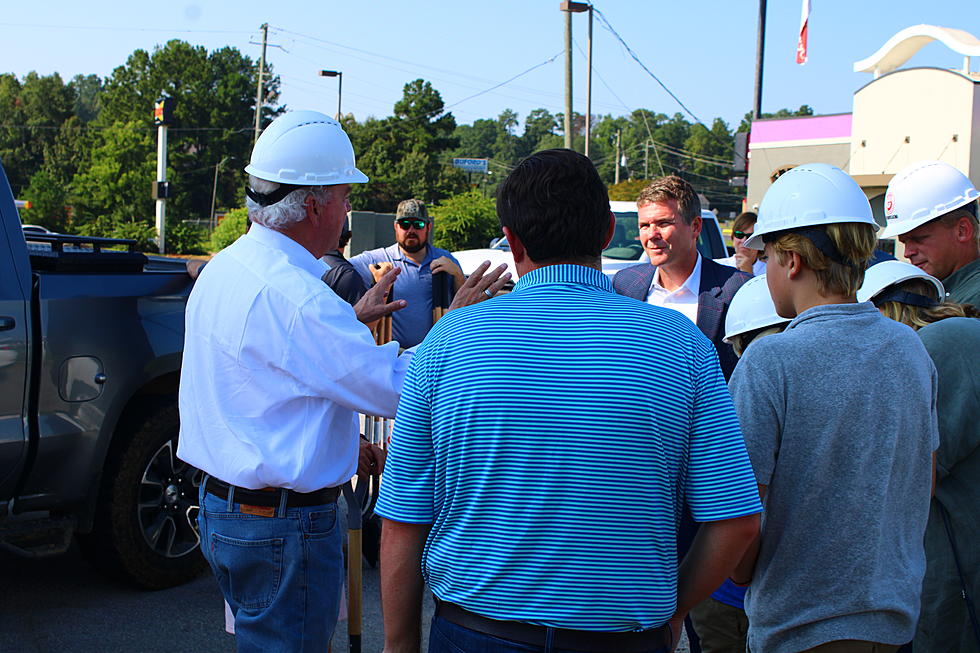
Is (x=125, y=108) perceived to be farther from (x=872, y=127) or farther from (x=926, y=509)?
(x=926, y=509)

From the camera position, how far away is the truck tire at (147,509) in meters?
4.54

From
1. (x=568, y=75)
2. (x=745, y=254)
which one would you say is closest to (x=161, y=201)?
(x=568, y=75)

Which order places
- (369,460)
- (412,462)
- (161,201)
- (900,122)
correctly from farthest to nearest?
(161,201) → (900,122) → (369,460) → (412,462)

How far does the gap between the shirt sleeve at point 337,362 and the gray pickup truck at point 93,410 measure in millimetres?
1764

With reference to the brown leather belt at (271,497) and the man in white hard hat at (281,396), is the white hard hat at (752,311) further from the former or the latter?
the brown leather belt at (271,497)

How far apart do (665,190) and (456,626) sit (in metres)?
3.25

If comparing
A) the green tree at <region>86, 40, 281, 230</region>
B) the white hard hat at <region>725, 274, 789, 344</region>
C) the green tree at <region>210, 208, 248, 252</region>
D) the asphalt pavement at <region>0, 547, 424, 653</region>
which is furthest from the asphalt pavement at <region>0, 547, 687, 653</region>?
the green tree at <region>86, 40, 281, 230</region>

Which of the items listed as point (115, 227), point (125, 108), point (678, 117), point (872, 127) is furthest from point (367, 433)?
point (678, 117)

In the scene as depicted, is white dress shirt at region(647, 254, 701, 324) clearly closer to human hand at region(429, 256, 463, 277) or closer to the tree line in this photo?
human hand at region(429, 256, 463, 277)

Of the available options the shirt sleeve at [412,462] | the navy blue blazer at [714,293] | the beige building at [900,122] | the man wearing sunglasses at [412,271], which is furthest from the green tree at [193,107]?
the shirt sleeve at [412,462]

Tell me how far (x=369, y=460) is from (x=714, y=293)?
205 centimetres

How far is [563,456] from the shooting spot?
1.75 m

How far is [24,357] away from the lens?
4027 mm

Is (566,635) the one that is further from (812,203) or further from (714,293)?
(714,293)
